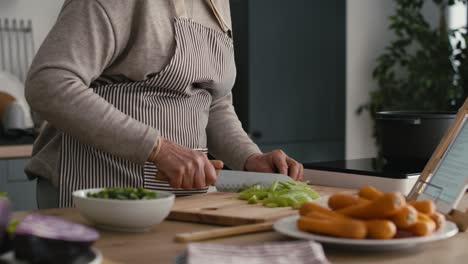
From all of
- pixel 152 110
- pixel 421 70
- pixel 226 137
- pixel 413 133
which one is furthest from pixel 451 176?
pixel 421 70

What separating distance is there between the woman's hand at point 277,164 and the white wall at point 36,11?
210 cm

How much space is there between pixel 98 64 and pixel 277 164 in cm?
52

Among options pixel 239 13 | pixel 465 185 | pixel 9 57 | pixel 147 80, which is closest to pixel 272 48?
pixel 239 13

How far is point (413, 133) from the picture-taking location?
1792mm

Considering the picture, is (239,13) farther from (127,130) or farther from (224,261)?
(224,261)

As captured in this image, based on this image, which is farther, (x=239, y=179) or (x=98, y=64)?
(x=239, y=179)

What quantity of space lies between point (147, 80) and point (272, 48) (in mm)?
2287

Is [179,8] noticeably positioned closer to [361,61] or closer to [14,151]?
[14,151]

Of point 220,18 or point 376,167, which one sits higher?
point 220,18

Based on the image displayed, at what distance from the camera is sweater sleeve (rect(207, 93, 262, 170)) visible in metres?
1.92

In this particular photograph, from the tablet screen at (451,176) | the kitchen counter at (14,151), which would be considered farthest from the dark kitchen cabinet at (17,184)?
the tablet screen at (451,176)

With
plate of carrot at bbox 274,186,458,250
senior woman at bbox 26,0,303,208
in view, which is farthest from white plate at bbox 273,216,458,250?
senior woman at bbox 26,0,303,208

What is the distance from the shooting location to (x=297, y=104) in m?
4.04

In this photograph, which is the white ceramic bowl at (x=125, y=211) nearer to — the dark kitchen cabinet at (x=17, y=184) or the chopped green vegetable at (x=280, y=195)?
the chopped green vegetable at (x=280, y=195)
